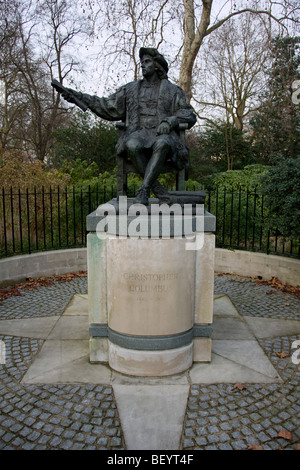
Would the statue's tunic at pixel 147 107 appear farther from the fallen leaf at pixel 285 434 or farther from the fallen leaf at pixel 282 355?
the fallen leaf at pixel 285 434

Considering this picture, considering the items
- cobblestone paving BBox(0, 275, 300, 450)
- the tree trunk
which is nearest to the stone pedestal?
cobblestone paving BBox(0, 275, 300, 450)

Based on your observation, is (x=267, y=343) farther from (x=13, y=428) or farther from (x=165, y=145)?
(x=13, y=428)

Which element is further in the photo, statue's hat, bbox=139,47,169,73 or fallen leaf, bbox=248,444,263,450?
statue's hat, bbox=139,47,169,73

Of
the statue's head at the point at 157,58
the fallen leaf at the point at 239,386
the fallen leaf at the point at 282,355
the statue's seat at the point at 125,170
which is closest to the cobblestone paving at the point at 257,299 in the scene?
the fallen leaf at the point at 282,355

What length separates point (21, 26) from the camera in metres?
18.4

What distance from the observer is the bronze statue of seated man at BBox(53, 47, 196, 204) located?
3736 millimetres

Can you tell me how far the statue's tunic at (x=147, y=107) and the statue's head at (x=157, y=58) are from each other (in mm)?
96

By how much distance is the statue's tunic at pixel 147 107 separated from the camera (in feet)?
12.7

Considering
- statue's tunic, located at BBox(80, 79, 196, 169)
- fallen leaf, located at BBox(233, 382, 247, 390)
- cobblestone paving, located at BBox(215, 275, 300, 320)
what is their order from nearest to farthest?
fallen leaf, located at BBox(233, 382, 247, 390), statue's tunic, located at BBox(80, 79, 196, 169), cobblestone paving, located at BBox(215, 275, 300, 320)

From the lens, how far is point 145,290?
323cm

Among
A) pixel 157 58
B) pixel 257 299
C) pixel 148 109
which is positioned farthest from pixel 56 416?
pixel 257 299

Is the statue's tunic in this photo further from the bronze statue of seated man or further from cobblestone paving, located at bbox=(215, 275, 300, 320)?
cobblestone paving, located at bbox=(215, 275, 300, 320)

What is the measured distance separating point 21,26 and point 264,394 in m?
21.0

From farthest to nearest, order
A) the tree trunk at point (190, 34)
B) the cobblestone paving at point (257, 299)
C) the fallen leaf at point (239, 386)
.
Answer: the tree trunk at point (190, 34) → the cobblestone paving at point (257, 299) → the fallen leaf at point (239, 386)
